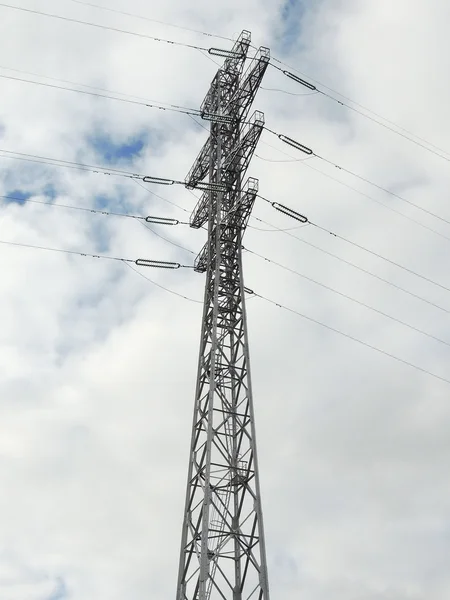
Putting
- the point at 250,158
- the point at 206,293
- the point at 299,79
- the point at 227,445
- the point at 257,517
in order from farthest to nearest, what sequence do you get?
1. the point at 299,79
2. the point at 250,158
3. the point at 206,293
4. the point at 227,445
5. the point at 257,517

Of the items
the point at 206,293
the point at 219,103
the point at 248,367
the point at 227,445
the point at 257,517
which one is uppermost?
the point at 219,103

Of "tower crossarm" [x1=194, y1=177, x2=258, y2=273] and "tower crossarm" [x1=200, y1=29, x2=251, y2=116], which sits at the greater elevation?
"tower crossarm" [x1=200, y1=29, x2=251, y2=116]

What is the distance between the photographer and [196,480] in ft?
99.7

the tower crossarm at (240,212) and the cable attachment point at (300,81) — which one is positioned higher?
the cable attachment point at (300,81)

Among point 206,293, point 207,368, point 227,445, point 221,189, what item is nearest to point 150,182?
point 221,189

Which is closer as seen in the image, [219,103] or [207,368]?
[207,368]

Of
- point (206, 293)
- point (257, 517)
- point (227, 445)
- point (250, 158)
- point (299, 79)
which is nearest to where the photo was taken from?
point (257, 517)

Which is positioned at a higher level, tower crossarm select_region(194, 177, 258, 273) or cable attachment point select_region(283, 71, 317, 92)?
cable attachment point select_region(283, 71, 317, 92)

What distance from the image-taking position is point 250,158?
1476 inches

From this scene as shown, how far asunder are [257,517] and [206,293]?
10.3 metres

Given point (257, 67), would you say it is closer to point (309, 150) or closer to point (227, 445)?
point (309, 150)

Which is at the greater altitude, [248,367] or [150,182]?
[150,182]

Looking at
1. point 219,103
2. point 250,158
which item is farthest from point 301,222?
point 219,103

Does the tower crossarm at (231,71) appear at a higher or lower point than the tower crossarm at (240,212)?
higher
